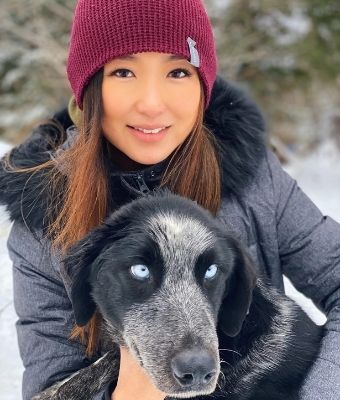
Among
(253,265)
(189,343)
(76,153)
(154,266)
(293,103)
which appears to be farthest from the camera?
(293,103)

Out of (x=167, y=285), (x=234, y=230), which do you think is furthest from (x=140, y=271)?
(x=234, y=230)

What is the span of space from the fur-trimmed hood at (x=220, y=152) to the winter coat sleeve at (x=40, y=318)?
4.4 inches

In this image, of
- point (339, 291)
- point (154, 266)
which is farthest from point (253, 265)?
point (339, 291)

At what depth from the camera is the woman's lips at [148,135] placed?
Answer: 7.82ft

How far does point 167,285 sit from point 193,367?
0.31m

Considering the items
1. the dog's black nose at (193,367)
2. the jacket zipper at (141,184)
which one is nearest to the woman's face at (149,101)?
the jacket zipper at (141,184)

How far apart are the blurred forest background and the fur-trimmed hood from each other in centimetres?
1060

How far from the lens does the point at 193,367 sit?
174cm

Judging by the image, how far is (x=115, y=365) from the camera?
7.55 feet

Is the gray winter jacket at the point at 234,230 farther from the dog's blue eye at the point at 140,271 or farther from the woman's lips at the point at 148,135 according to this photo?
the dog's blue eye at the point at 140,271

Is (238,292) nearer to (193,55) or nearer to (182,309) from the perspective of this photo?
(182,309)

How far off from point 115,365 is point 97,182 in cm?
69

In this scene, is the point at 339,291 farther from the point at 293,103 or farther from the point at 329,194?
the point at 293,103

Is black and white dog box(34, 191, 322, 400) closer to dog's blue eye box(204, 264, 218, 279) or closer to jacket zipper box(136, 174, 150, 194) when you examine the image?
dog's blue eye box(204, 264, 218, 279)
